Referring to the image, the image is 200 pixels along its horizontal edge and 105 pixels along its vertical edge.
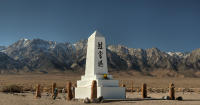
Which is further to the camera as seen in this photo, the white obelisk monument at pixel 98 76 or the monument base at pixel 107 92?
the white obelisk monument at pixel 98 76

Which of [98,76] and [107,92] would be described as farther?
[98,76]

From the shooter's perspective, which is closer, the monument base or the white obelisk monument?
the monument base

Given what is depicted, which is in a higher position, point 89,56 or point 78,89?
point 89,56

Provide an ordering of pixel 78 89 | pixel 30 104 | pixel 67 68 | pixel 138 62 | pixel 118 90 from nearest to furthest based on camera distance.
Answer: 1. pixel 30 104
2. pixel 118 90
3. pixel 78 89
4. pixel 67 68
5. pixel 138 62

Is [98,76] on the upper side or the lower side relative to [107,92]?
upper

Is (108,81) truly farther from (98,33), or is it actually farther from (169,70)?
(169,70)

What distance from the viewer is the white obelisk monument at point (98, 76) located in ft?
72.5

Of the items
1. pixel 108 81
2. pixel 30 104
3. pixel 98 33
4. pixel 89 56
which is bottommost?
pixel 30 104

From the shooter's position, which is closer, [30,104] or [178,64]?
[30,104]

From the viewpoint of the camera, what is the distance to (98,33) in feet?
78.5

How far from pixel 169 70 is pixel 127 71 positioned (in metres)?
30.3

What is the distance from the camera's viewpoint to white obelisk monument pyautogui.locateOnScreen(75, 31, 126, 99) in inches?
870

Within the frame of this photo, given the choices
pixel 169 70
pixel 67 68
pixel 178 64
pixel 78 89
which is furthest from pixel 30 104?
pixel 178 64

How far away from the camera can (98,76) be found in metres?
22.5
